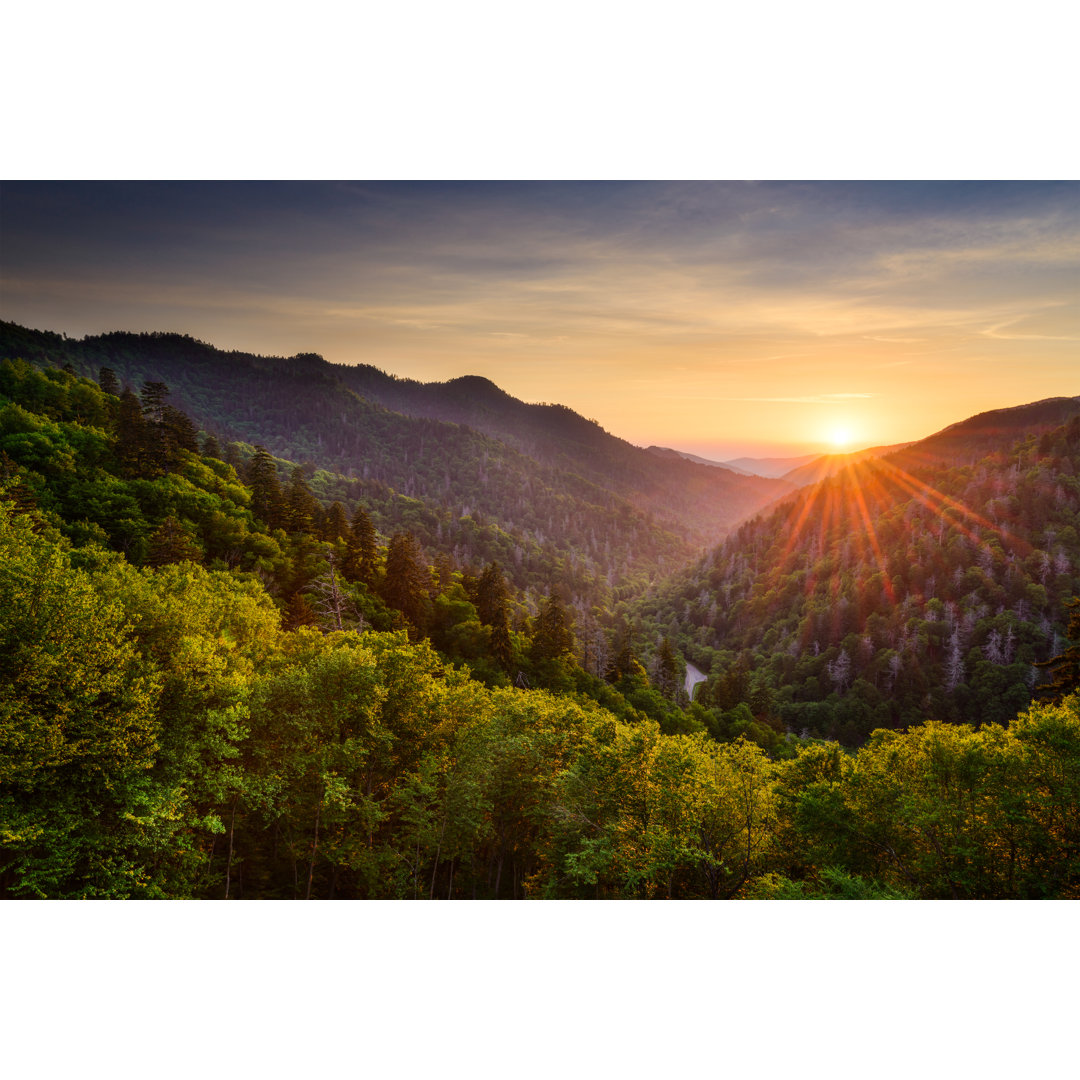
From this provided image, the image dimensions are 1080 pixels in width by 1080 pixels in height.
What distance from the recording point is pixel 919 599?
78250 millimetres

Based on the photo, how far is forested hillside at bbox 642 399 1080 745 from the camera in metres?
65.2

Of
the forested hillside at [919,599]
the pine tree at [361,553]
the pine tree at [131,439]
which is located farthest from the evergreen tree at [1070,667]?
the forested hillside at [919,599]

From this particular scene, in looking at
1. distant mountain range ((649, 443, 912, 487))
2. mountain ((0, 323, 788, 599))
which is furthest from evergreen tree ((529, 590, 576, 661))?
mountain ((0, 323, 788, 599))

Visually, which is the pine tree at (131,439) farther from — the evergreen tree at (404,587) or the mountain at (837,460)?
the mountain at (837,460)

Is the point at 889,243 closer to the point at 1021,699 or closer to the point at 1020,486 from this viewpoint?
the point at 1021,699

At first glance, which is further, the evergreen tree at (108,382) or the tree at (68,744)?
the evergreen tree at (108,382)

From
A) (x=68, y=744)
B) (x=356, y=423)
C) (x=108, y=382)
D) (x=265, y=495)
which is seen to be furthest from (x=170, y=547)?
(x=356, y=423)

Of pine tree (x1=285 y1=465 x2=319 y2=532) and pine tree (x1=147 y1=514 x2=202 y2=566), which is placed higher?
pine tree (x1=285 y1=465 x2=319 y2=532)

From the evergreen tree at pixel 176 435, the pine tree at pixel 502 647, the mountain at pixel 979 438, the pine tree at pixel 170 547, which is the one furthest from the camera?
the pine tree at pixel 502 647

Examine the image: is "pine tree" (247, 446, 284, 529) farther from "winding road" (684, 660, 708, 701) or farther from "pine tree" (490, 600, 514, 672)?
"winding road" (684, 660, 708, 701)

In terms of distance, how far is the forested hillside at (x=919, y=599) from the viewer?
65188 mm

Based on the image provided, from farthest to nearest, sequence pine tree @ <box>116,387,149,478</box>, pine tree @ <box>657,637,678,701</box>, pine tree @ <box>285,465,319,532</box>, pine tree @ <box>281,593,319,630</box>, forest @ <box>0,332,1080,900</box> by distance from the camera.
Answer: pine tree @ <box>657,637,678,701</box> → pine tree @ <box>285,465,319,532</box> → pine tree @ <box>116,387,149,478</box> → pine tree @ <box>281,593,319,630</box> → forest @ <box>0,332,1080,900</box>

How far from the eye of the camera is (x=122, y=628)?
33.4 feet

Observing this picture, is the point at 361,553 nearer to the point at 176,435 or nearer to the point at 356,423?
the point at 176,435
